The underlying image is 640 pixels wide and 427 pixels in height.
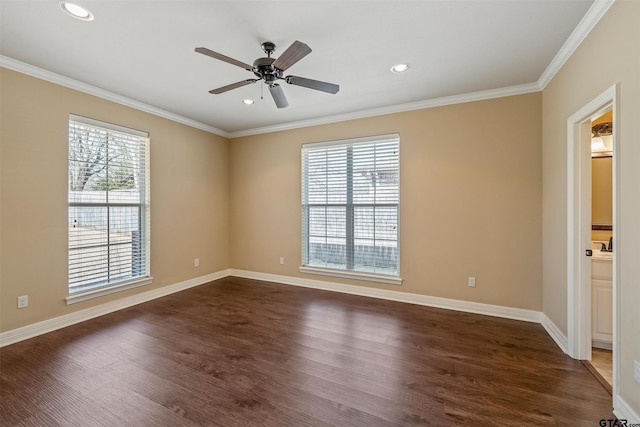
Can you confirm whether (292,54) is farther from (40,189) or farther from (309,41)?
(40,189)

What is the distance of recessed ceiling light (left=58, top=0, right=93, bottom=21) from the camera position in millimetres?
1928

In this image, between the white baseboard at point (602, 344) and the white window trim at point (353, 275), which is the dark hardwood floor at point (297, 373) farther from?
the white window trim at point (353, 275)

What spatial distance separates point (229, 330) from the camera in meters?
3.00

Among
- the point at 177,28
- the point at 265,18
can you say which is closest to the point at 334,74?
the point at 265,18

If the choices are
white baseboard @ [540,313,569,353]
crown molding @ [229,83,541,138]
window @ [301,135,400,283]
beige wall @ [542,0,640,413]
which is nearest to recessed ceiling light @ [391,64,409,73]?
crown molding @ [229,83,541,138]

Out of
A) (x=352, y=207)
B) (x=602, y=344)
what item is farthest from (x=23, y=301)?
(x=602, y=344)

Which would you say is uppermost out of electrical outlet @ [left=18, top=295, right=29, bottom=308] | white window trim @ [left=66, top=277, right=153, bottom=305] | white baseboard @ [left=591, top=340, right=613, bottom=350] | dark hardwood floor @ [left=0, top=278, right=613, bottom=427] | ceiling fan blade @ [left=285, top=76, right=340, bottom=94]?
ceiling fan blade @ [left=285, top=76, right=340, bottom=94]

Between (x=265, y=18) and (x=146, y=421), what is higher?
(x=265, y=18)

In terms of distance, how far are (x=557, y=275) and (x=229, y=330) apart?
3.40m

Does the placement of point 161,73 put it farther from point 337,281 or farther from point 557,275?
point 557,275

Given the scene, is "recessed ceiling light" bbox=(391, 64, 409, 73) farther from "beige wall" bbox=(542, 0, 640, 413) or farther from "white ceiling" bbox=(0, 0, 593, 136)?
"beige wall" bbox=(542, 0, 640, 413)

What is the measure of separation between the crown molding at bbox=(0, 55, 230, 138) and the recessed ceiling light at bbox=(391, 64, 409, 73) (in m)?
3.31

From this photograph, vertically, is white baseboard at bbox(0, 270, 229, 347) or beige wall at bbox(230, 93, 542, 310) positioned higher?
beige wall at bbox(230, 93, 542, 310)

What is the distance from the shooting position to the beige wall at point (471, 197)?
10.6ft
